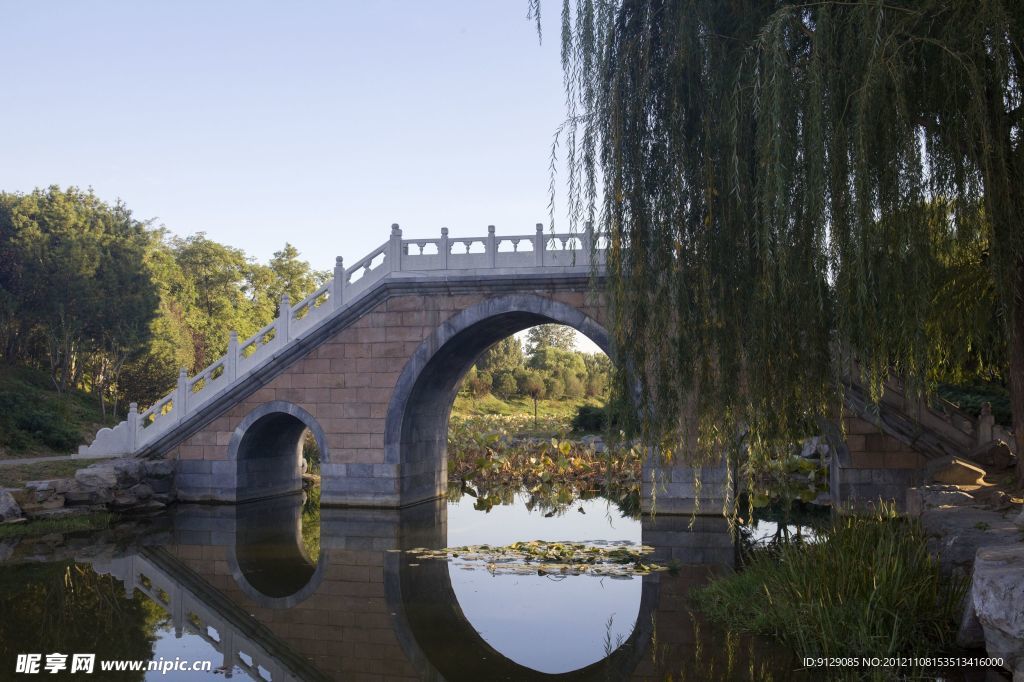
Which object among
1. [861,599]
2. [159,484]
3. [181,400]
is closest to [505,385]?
[181,400]

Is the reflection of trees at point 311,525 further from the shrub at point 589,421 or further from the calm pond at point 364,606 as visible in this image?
the shrub at point 589,421

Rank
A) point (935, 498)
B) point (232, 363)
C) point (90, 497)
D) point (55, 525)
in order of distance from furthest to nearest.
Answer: point (232, 363) → point (90, 497) → point (55, 525) → point (935, 498)

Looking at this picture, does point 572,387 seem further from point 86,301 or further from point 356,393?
point 356,393

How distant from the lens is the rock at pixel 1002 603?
5027mm

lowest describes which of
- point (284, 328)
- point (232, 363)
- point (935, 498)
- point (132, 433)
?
point (935, 498)

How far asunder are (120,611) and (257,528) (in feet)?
18.1

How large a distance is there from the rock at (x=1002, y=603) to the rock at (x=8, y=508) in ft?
44.2

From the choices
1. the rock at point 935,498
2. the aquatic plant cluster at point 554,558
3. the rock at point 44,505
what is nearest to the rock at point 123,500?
the rock at point 44,505

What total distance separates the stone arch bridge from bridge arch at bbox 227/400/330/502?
38mm

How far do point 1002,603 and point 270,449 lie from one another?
1544cm

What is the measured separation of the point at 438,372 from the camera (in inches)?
685

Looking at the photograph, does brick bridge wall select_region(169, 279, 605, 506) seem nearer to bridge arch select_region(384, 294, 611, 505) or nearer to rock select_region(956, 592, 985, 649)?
bridge arch select_region(384, 294, 611, 505)

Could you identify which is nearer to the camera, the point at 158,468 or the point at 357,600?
the point at 357,600

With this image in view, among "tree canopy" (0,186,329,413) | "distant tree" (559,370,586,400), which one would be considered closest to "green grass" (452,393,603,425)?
"distant tree" (559,370,586,400)
